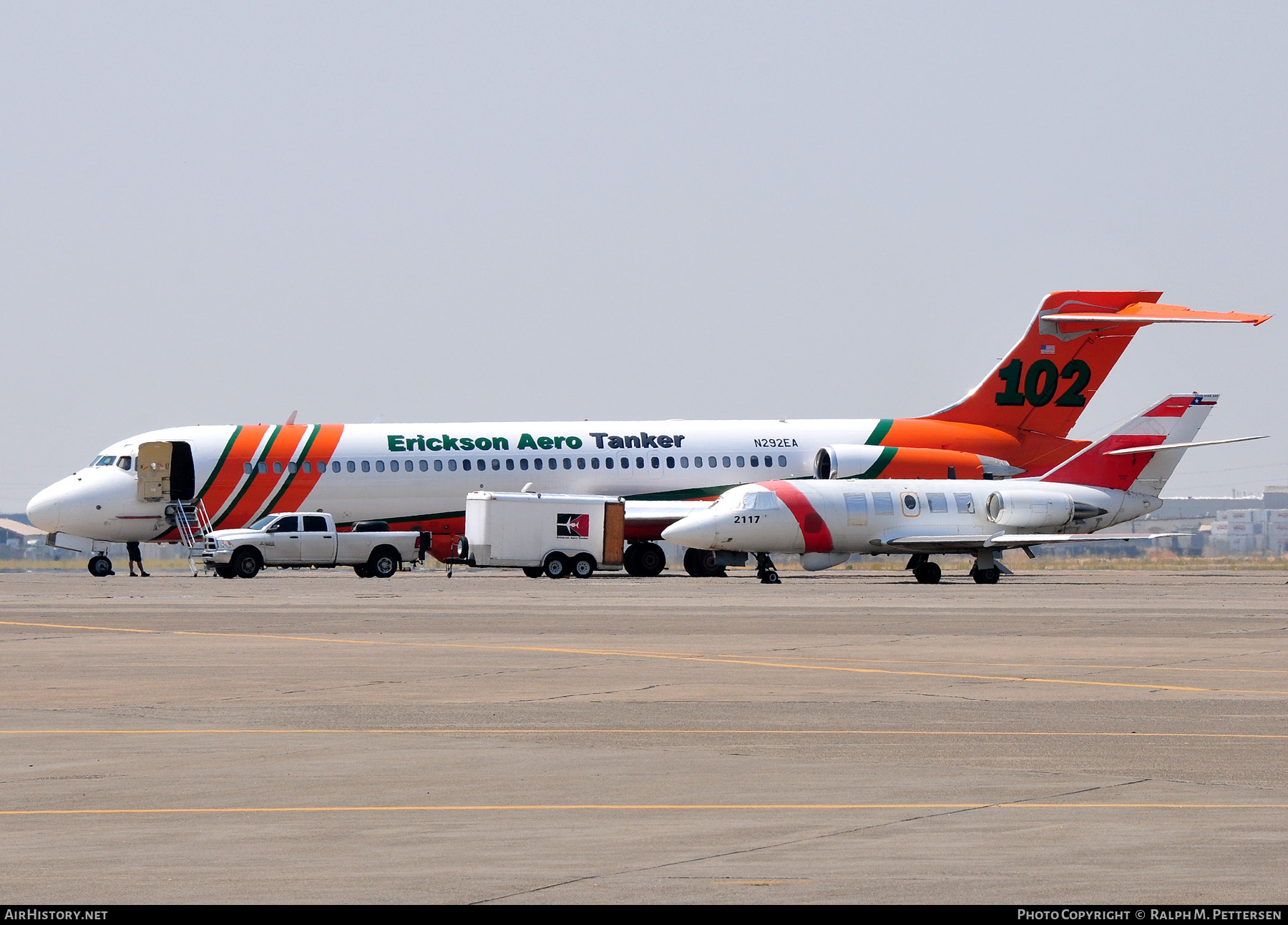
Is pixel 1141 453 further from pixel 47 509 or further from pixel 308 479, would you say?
pixel 47 509

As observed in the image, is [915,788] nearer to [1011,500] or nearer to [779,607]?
[779,607]

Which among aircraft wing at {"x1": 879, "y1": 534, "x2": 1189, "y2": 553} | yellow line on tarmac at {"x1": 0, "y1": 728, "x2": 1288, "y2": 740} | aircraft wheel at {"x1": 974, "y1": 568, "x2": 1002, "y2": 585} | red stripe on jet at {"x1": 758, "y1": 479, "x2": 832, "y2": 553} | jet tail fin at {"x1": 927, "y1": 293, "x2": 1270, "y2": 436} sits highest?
jet tail fin at {"x1": 927, "y1": 293, "x2": 1270, "y2": 436}

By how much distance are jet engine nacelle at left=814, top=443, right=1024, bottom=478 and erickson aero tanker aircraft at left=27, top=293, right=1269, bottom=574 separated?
6 cm

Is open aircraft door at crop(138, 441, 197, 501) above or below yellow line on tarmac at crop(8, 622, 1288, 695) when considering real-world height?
above

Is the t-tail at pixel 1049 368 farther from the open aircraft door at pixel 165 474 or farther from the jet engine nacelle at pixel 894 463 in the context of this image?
the open aircraft door at pixel 165 474

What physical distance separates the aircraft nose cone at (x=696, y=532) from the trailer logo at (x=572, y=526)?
381 centimetres

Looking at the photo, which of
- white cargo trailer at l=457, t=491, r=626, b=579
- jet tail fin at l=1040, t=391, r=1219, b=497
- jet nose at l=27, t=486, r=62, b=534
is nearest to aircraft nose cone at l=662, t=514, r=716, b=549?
white cargo trailer at l=457, t=491, r=626, b=579

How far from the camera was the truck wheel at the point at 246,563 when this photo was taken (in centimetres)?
4859

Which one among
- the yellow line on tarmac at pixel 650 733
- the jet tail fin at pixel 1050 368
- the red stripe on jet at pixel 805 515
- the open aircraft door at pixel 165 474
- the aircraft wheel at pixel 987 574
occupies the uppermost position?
the jet tail fin at pixel 1050 368

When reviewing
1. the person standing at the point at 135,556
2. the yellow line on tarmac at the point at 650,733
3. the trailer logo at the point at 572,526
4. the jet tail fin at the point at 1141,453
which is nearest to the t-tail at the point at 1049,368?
the jet tail fin at the point at 1141,453

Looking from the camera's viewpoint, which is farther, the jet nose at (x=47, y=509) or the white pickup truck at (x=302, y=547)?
the jet nose at (x=47, y=509)

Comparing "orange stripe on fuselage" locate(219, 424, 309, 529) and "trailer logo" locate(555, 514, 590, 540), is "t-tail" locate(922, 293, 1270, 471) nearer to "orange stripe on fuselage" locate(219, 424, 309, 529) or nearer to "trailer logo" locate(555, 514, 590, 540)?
"trailer logo" locate(555, 514, 590, 540)

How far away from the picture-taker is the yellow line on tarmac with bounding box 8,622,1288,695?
57.1 feet

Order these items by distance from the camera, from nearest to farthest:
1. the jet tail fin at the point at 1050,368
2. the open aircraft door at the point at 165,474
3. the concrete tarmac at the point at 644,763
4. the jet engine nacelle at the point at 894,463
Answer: the concrete tarmac at the point at 644,763 < the open aircraft door at the point at 165,474 < the jet engine nacelle at the point at 894,463 < the jet tail fin at the point at 1050,368
